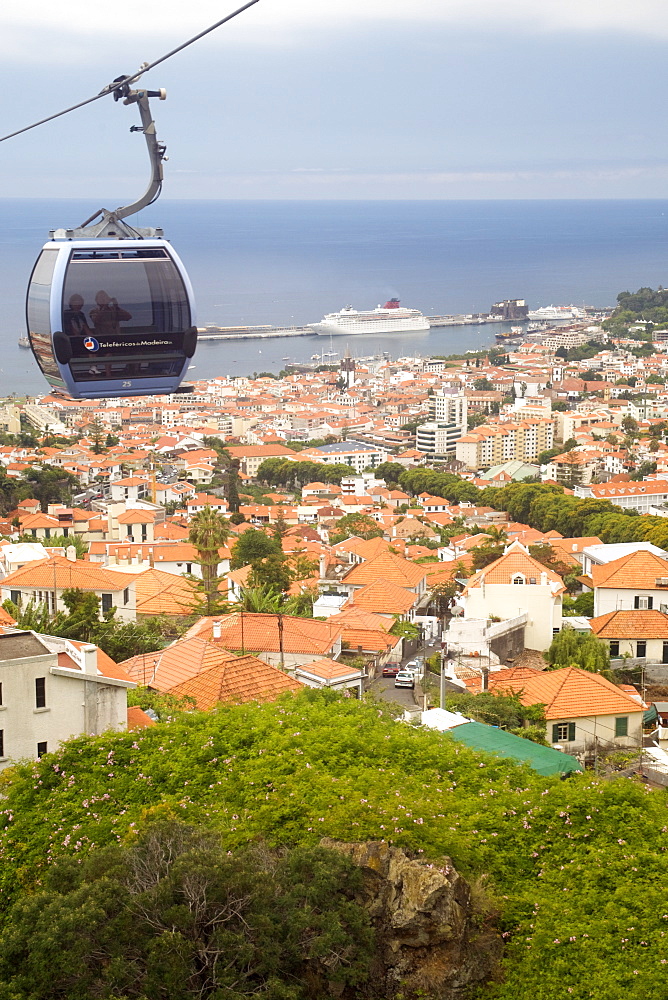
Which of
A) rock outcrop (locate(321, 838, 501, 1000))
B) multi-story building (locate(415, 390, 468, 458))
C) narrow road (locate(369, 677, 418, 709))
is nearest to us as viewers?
rock outcrop (locate(321, 838, 501, 1000))

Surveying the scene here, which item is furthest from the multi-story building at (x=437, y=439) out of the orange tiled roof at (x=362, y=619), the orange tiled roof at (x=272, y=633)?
the orange tiled roof at (x=272, y=633)

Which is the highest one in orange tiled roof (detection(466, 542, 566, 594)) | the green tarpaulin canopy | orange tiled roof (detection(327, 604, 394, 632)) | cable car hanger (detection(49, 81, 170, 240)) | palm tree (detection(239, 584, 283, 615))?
cable car hanger (detection(49, 81, 170, 240))

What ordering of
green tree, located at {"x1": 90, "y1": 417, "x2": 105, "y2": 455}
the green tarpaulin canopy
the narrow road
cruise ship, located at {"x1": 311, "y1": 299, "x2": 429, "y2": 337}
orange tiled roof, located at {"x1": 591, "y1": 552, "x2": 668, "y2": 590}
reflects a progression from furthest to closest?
cruise ship, located at {"x1": 311, "y1": 299, "x2": 429, "y2": 337} → green tree, located at {"x1": 90, "y1": 417, "x2": 105, "y2": 455} → orange tiled roof, located at {"x1": 591, "y1": 552, "x2": 668, "y2": 590} → the narrow road → the green tarpaulin canopy

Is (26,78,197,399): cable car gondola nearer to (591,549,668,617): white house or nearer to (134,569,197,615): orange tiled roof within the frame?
(591,549,668,617): white house

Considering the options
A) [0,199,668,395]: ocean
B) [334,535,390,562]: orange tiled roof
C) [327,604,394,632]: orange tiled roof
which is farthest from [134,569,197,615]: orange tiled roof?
[0,199,668,395]: ocean

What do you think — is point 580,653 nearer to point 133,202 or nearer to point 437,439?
point 133,202

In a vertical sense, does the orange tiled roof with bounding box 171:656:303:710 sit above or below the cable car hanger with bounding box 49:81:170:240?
below

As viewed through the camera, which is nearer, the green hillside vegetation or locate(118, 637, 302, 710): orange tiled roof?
the green hillside vegetation
